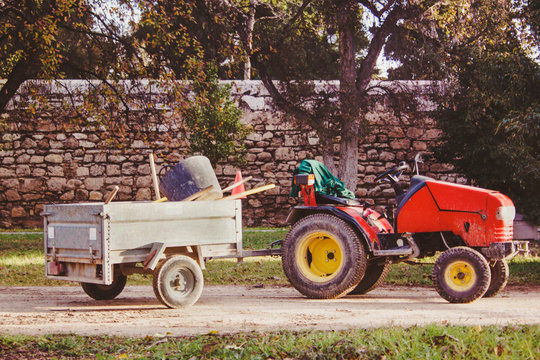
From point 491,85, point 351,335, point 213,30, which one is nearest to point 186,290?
point 351,335

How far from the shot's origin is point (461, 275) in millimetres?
7719

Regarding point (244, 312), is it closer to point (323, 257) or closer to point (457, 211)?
point (323, 257)

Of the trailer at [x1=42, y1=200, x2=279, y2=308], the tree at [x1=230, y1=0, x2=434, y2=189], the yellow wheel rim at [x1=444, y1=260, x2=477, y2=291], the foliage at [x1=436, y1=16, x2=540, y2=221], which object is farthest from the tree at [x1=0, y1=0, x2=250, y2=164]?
the yellow wheel rim at [x1=444, y1=260, x2=477, y2=291]

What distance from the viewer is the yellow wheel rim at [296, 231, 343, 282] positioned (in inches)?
332

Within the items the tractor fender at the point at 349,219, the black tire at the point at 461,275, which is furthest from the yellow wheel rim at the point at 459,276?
the tractor fender at the point at 349,219

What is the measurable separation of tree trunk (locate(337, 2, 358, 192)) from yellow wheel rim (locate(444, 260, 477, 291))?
7.42 metres

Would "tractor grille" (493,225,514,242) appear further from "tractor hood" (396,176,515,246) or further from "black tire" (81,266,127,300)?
"black tire" (81,266,127,300)

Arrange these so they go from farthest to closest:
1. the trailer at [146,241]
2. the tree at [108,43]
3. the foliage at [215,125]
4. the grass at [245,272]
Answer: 1. the foliage at [215,125]
2. the tree at [108,43]
3. the grass at [245,272]
4. the trailer at [146,241]

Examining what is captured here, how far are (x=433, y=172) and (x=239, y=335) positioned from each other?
14.7 meters

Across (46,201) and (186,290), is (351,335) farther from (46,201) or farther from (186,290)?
(46,201)

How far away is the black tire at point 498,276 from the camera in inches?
321

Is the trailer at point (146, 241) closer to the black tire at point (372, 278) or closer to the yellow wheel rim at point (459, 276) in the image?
the black tire at point (372, 278)

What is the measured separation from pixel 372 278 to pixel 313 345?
3.96m

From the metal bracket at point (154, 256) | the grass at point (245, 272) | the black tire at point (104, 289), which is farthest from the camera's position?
the grass at point (245, 272)
